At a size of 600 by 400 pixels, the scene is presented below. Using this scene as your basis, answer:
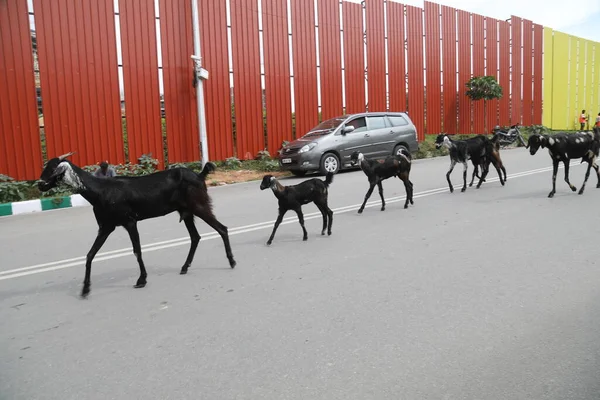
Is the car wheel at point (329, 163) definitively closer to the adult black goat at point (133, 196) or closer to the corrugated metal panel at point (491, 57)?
the adult black goat at point (133, 196)

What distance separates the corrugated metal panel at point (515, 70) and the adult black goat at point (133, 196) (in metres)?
28.3

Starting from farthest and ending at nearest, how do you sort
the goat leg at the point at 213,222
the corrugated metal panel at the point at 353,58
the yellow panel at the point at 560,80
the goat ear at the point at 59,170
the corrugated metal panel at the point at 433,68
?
the yellow panel at the point at 560,80 → the corrugated metal panel at the point at 433,68 → the corrugated metal panel at the point at 353,58 → the goat leg at the point at 213,222 → the goat ear at the point at 59,170

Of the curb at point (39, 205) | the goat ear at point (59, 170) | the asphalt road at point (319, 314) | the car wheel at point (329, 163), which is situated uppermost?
the goat ear at point (59, 170)

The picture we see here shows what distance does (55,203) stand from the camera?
36.2 ft

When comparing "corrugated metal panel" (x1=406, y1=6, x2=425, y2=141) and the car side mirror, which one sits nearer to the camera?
the car side mirror

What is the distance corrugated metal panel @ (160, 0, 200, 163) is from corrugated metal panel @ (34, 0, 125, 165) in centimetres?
153

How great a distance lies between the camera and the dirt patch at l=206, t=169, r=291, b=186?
14402mm

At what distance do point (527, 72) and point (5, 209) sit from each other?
2947cm

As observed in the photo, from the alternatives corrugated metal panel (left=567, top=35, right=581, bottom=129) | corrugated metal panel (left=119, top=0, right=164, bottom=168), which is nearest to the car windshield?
corrugated metal panel (left=119, top=0, right=164, bottom=168)

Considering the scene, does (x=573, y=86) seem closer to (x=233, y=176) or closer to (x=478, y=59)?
(x=478, y=59)

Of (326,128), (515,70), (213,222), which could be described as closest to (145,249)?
(213,222)

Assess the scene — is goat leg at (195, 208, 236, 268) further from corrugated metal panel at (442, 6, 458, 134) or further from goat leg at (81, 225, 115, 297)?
corrugated metal panel at (442, 6, 458, 134)

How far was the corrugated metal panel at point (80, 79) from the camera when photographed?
13195 mm

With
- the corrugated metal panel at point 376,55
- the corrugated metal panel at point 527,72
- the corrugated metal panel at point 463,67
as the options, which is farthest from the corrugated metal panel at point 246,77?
the corrugated metal panel at point 527,72
